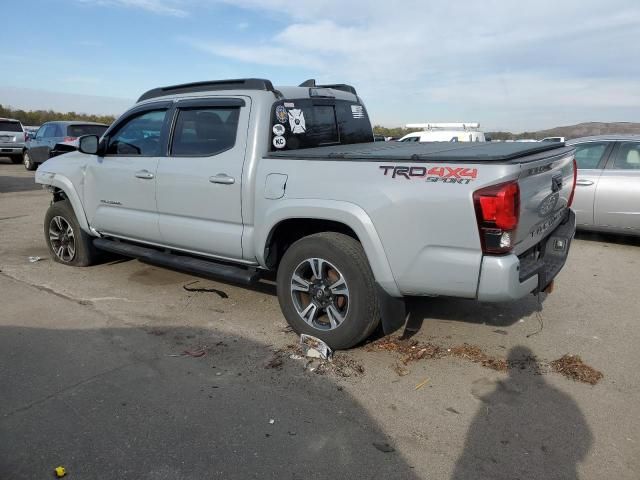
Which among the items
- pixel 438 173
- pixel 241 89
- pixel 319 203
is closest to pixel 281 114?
pixel 241 89

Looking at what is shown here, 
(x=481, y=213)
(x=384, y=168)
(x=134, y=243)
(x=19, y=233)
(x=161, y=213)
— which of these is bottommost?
(x=19, y=233)

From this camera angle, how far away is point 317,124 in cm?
468

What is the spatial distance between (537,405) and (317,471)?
4.80 ft

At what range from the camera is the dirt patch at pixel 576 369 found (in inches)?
136

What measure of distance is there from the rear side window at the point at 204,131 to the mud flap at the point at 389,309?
1.74m

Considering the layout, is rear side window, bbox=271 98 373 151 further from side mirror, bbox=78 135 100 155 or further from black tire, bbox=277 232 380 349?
side mirror, bbox=78 135 100 155

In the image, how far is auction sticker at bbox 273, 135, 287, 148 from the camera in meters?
4.16

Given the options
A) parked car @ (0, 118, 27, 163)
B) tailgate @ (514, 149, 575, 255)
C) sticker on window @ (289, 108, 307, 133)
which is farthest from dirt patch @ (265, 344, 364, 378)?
parked car @ (0, 118, 27, 163)

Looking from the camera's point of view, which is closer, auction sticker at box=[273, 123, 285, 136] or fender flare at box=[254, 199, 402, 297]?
fender flare at box=[254, 199, 402, 297]

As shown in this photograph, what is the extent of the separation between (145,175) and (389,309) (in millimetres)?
2692

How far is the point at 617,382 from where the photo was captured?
11.2 ft

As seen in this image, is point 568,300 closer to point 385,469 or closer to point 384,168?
point 384,168

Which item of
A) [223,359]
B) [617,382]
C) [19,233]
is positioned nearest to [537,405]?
[617,382]

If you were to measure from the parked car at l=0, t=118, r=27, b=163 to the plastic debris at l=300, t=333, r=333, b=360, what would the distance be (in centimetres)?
1990
